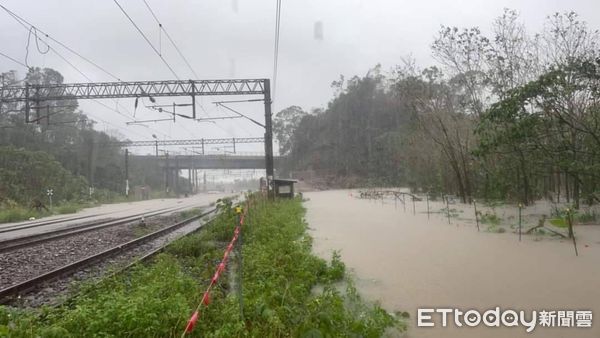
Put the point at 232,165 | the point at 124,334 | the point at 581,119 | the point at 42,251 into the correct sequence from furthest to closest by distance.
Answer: the point at 232,165 → the point at 581,119 → the point at 42,251 → the point at 124,334

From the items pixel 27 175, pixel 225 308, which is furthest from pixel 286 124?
pixel 225 308

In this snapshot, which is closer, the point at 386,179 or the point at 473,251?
the point at 473,251

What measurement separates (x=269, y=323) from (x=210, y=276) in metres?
3.45

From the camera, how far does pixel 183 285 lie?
5.91 metres

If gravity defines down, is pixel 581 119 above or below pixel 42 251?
above

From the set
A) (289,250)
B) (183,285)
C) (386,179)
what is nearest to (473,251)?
(289,250)

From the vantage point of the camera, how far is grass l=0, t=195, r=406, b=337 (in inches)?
163

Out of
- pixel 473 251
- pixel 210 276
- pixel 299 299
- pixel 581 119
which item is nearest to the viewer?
pixel 299 299

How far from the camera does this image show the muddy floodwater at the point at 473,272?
5207 millimetres

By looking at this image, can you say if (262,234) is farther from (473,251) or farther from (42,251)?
(42,251)

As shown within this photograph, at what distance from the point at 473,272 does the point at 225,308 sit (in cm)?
434

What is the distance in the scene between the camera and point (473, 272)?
707 cm

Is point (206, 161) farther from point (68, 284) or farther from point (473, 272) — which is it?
point (473, 272)

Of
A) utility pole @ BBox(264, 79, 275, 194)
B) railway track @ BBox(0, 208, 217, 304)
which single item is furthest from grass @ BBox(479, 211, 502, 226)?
utility pole @ BBox(264, 79, 275, 194)
